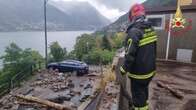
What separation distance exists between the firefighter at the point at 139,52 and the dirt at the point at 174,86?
1352 millimetres

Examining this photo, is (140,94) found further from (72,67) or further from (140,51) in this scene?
(72,67)

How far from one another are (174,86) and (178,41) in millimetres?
5091

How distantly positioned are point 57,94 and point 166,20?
1242cm

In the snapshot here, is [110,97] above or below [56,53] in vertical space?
above

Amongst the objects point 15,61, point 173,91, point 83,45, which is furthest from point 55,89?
point 83,45

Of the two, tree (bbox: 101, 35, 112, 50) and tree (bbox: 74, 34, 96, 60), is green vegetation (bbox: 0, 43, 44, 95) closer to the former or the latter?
tree (bbox: 74, 34, 96, 60)

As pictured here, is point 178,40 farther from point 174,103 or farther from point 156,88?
point 174,103

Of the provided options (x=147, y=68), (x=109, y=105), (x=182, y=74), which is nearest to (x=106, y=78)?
(x=109, y=105)

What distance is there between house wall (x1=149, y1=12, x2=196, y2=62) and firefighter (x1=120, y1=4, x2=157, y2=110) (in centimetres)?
735

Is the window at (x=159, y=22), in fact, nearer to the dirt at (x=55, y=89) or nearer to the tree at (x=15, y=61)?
the dirt at (x=55, y=89)

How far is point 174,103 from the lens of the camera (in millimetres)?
5246

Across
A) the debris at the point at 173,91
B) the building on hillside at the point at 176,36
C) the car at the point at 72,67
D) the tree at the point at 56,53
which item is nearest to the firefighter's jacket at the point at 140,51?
the debris at the point at 173,91

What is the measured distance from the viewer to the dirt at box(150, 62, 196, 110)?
5125 millimetres

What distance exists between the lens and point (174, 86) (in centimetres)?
665
